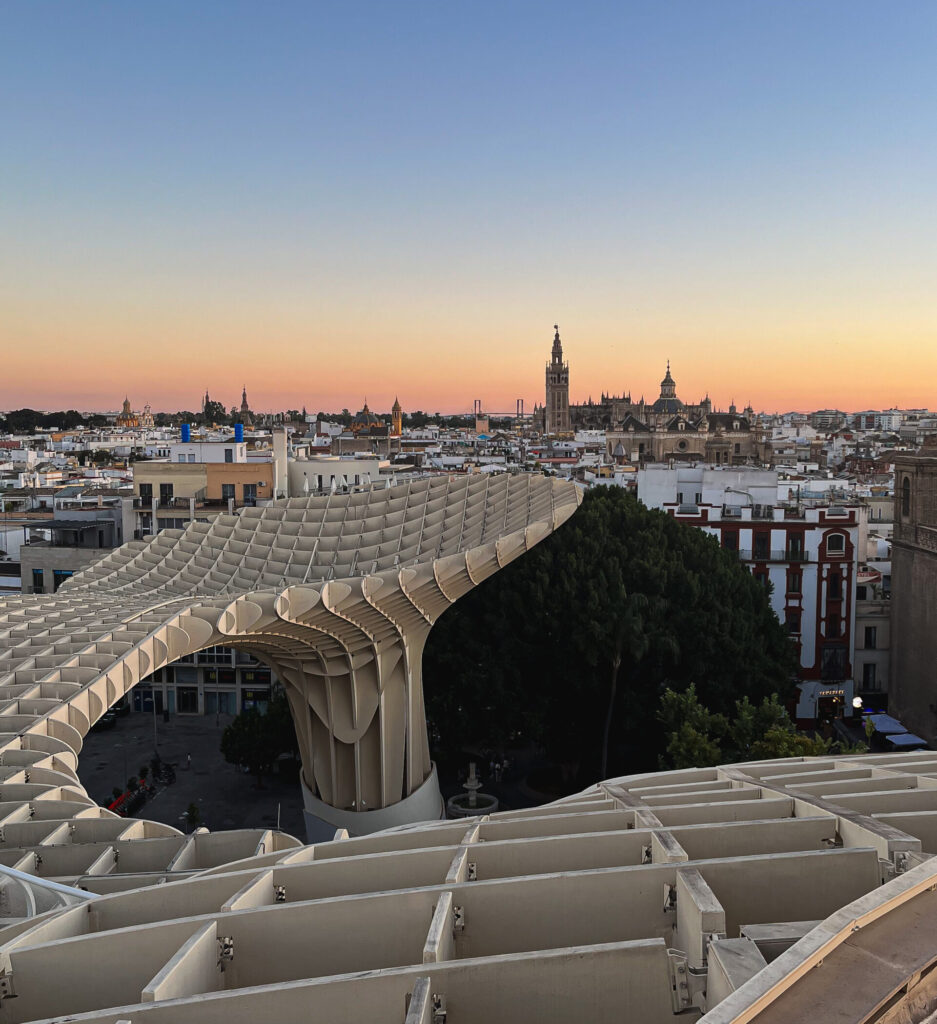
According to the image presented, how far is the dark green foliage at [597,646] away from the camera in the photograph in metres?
30.3

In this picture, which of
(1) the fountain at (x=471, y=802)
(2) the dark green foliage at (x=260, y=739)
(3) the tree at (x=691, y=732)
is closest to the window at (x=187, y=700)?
(2) the dark green foliage at (x=260, y=739)

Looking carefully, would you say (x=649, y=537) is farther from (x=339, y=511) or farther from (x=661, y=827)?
(x=661, y=827)

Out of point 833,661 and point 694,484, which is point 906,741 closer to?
point 833,661

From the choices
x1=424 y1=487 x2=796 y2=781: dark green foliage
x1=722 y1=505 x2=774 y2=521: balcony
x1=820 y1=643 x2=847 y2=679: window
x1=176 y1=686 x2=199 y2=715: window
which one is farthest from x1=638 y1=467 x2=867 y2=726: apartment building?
x1=176 y1=686 x2=199 y2=715: window

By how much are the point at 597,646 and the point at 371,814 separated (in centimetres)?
864

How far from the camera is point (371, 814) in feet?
88.8

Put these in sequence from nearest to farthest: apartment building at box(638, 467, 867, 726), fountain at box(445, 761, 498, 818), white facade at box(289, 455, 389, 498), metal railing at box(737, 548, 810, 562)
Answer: fountain at box(445, 761, 498, 818) < apartment building at box(638, 467, 867, 726) < metal railing at box(737, 548, 810, 562) < white facade at box(289, 455, 389, 498)

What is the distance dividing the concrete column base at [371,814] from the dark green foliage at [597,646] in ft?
10.4

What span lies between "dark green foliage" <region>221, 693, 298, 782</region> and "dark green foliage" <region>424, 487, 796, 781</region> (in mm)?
5238

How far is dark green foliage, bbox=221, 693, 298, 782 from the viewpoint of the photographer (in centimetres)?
3284

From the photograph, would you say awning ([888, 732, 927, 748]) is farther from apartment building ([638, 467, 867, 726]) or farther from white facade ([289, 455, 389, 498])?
white facade ([289, 455, 389, 498])

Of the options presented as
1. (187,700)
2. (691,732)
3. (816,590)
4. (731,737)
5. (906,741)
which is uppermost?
(816,590)

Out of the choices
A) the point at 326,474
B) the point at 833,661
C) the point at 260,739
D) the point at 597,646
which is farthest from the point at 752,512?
the point at 326,474

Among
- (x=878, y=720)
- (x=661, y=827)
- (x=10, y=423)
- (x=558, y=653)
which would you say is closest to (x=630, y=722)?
(x=558, y=653)
